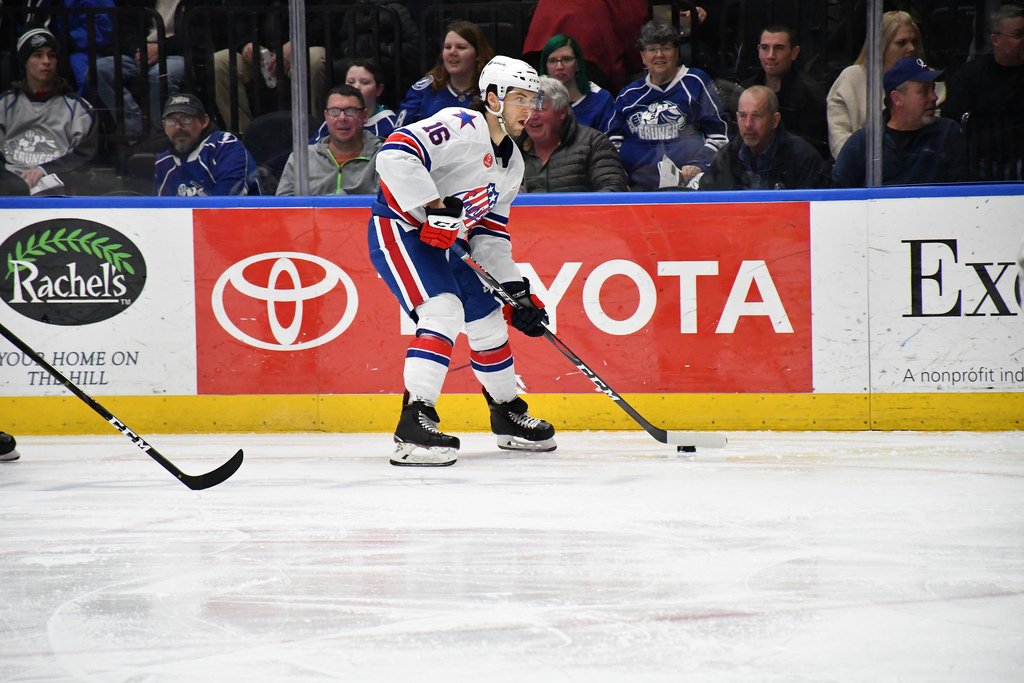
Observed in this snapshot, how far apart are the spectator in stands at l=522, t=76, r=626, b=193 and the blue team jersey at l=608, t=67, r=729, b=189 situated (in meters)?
0.06

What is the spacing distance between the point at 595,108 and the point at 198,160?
1.51 meters

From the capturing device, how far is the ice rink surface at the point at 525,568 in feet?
5.66

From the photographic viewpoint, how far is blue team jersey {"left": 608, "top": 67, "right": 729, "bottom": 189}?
4.16 meters

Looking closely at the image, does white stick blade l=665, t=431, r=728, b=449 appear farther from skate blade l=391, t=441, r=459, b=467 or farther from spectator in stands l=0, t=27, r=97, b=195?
spectator in stands l=0, t=27, r=97, b=195

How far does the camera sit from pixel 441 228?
11.3 ft

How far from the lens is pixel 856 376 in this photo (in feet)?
13.4

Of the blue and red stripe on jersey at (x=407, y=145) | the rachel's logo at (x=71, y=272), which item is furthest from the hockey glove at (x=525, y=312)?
the rachel's logo at (x=71, y=272)

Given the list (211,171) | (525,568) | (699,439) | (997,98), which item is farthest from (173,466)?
(997,98)

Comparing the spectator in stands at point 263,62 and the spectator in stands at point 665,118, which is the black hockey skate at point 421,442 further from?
the spectator in stands at point 263,62

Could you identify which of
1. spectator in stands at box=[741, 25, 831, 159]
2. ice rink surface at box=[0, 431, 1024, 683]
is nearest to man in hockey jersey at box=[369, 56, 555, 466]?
ice rink surface at box=[0, 431, 1024, 683]

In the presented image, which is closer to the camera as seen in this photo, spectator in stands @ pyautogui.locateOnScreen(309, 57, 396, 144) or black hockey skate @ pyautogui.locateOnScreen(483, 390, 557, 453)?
black hockey skate @ pyautogui.locateOnScreen(483, 390, 557, 453)

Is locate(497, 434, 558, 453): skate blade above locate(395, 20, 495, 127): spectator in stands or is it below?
below

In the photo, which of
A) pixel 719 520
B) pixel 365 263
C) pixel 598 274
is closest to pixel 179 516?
pixel 719 520

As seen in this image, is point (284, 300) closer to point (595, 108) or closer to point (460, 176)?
point (460, 176)
